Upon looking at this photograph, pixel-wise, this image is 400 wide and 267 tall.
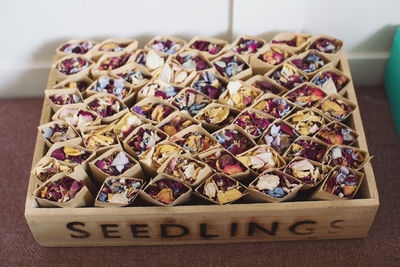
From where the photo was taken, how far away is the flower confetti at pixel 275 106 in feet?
4.95

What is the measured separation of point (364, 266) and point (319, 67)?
716 mm

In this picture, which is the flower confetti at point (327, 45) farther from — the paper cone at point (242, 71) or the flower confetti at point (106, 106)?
the flower confetti at point (106, 106)

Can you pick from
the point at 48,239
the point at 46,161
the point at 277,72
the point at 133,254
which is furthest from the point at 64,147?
the point at 277,72

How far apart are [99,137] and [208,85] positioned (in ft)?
1.42

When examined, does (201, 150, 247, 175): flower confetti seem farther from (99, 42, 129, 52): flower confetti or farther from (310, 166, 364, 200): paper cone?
(99, 42, 129, 52): flower confetti

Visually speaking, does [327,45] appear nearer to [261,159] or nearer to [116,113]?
[261,159]

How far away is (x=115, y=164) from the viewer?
139 cm

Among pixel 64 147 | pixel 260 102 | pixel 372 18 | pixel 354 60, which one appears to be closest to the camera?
pixel 64 147

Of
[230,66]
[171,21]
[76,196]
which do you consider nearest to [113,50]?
[171,21]

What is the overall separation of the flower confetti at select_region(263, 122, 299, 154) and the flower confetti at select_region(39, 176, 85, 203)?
610mm

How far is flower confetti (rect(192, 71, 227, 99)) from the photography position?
1.59 meters

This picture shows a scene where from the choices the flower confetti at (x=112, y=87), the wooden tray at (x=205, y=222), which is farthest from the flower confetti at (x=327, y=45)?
the flower confetti at (x=112, y=87)

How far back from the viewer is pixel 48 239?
145 centimetres

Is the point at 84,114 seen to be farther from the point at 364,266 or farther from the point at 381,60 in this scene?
the point at 381,60
